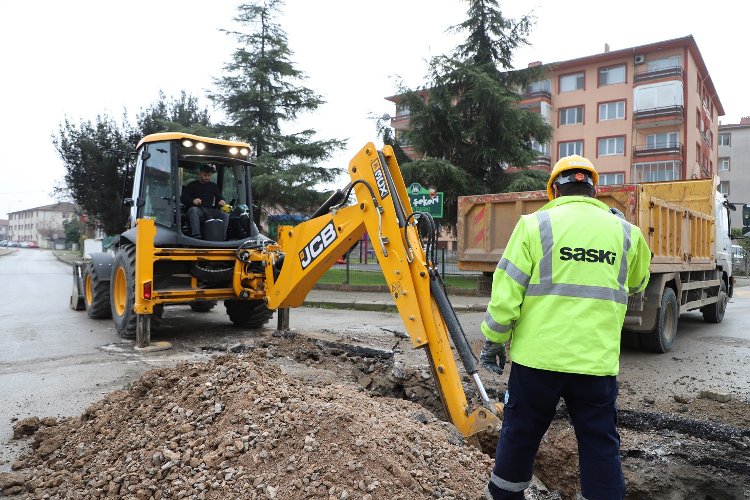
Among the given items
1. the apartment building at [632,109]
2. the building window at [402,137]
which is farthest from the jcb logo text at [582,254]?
the apartment building at [632,109]

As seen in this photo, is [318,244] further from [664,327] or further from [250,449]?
[664,327]

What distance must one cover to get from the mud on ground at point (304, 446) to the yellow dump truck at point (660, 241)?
8.99ft

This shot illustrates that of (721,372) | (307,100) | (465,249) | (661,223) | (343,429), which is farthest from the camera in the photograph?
(307,100)

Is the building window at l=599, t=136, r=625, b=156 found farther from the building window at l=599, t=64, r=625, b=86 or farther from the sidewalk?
the sidewalk

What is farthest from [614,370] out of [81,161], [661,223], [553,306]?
[81,161]

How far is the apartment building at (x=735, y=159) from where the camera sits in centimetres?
5766

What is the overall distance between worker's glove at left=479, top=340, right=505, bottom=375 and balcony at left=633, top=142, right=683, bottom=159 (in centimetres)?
3959

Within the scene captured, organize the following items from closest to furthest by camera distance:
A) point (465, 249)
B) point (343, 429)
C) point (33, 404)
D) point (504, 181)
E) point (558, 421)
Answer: point (343, 429)
point (558, 421)
point (33, 404)
point (465, 249)
point (504, 181)

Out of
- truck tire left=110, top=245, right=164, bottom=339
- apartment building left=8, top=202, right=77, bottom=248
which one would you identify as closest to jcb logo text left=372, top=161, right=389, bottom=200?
truck tire left=110, top=245, right=164, bottom=339

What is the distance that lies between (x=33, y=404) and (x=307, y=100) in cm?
1712

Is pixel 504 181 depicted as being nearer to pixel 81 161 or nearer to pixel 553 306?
pixel 553 306

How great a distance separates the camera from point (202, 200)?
8.43 metres

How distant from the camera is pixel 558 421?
4477mm

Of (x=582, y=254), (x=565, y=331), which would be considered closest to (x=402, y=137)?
(x=582, y=254)
